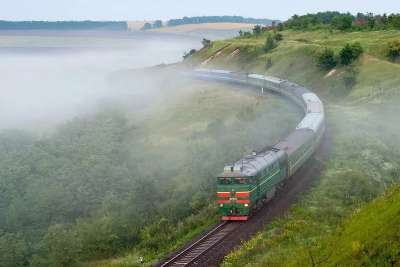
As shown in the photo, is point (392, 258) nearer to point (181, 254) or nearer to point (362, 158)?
point (181, 254)

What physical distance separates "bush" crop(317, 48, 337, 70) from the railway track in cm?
7459

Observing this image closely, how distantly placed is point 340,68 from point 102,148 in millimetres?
Result: 49846

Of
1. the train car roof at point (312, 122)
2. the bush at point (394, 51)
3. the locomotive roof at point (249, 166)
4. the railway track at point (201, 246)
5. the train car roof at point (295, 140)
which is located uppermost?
the bush at point (394, 51)

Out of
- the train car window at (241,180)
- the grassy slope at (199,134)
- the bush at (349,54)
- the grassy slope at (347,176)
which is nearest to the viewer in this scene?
the grassy slope at (347,176)

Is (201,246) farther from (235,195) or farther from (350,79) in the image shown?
(350,79)

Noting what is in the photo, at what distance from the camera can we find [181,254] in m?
33.7

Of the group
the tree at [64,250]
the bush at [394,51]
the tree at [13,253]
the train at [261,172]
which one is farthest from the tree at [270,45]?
the tree at [64,250]

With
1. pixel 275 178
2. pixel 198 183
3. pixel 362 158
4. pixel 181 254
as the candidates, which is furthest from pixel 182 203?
pixel 362 158

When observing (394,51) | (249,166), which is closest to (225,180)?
(249,166)

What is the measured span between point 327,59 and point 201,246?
79368mm

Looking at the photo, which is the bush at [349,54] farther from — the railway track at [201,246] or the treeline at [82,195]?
the railway track at [201,246]

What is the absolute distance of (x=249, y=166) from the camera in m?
38.3

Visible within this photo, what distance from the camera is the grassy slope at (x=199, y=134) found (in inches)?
1588

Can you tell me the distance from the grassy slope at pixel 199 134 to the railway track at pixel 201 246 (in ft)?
6.76
